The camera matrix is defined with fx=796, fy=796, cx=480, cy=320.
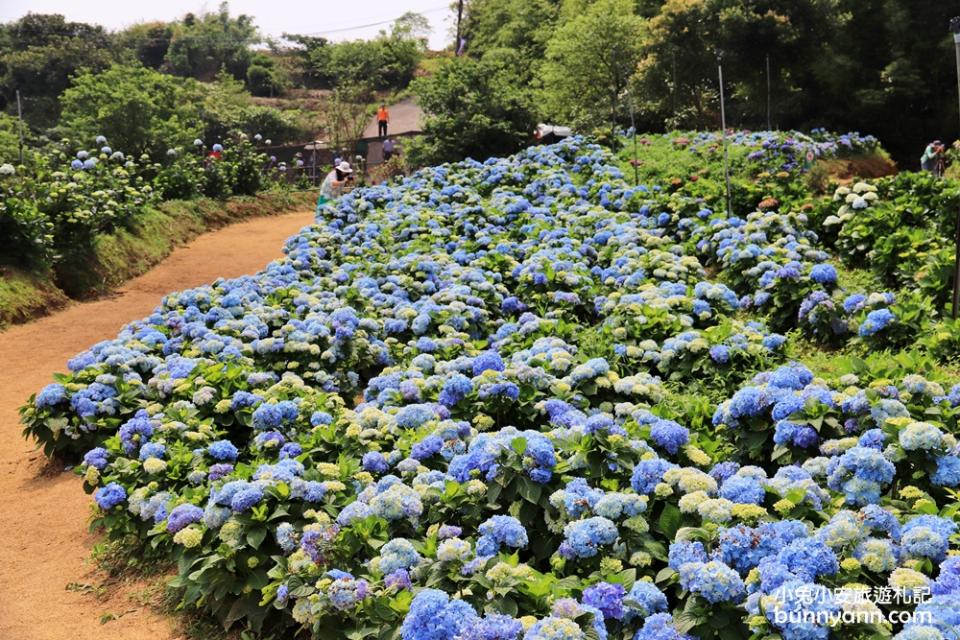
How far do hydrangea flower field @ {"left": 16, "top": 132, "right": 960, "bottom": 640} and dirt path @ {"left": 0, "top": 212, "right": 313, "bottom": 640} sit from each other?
0.95 feet

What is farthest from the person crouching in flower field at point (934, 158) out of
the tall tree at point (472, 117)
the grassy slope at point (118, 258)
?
the grassy slope at point (118, 258)

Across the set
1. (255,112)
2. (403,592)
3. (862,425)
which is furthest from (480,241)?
(255,112)

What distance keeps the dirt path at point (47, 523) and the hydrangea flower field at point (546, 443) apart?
29 cm

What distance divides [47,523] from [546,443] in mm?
3421

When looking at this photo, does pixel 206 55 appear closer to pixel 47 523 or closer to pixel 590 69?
pixel 590 69

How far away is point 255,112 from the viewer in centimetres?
3947

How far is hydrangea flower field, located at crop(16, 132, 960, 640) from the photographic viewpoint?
8.63 ft

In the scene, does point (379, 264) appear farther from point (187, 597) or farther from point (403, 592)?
point (403, 592)

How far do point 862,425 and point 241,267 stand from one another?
1013cm

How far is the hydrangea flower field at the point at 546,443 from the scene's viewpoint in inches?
104

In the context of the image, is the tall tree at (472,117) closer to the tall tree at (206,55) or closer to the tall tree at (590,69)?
the tall tree at (590,69)

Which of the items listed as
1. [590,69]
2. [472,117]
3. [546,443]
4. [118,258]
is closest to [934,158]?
[472,117]

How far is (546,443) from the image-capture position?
132 inches

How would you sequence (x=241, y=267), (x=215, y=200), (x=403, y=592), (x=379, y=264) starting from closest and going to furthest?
(x=403, y=592) → (x=379, y=264) → (x=241, y=267) → (x=215, y=200)
